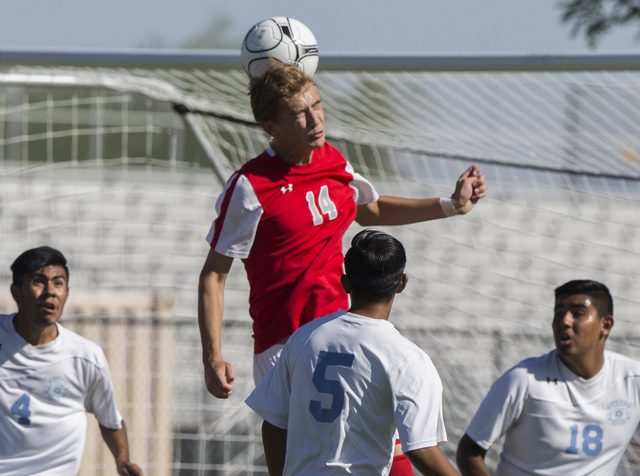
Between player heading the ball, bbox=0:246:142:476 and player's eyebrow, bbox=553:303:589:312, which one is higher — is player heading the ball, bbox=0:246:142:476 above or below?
below

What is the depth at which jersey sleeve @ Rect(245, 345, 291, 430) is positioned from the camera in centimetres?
233

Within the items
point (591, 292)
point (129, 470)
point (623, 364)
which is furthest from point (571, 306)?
point (129, 470)

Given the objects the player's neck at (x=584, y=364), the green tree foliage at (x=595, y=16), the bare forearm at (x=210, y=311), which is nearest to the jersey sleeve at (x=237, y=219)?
the bare forearm at (x=210, y=311)

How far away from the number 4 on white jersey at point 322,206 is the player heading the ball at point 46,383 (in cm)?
168

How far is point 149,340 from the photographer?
6.80m

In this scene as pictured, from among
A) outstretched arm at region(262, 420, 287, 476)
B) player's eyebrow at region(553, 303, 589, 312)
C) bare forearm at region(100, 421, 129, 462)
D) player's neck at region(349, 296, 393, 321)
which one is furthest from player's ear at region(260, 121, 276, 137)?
bare forearm at region(100, 421, 129, 462)

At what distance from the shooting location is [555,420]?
3232 millimetres

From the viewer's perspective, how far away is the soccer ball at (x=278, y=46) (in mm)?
3211

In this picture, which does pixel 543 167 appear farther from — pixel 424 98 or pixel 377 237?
pixel 377 237

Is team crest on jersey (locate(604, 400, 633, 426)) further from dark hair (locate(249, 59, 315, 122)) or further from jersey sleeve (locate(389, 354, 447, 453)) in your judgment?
dark hair (locate(249, 59, 315, 122))

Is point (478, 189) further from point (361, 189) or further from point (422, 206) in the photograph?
point (361, 189)

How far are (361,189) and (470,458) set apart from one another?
120 centimetres

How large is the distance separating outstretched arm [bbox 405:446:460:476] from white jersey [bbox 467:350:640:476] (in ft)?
3.65

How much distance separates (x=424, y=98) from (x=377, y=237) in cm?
326
